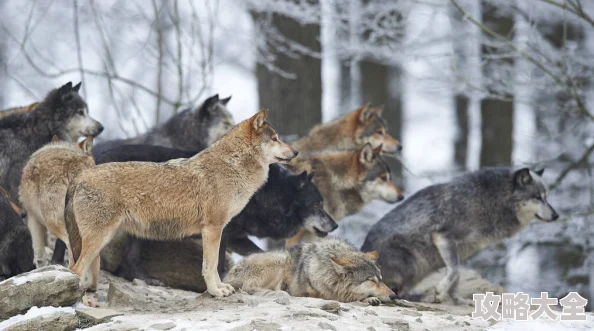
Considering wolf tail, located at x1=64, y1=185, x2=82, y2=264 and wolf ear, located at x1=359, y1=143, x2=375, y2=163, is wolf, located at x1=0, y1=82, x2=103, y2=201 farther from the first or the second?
wolf ear, located at x1=359, y1=143, x2=375, y2=163

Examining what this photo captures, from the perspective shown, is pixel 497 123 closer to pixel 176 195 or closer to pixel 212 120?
pixel 212 120

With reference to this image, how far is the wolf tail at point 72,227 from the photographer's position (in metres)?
6.56

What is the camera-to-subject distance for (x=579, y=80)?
46.3 feet

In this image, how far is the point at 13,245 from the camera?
7.27 meters

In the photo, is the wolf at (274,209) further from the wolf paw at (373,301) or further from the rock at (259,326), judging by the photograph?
the rock at (259,326)

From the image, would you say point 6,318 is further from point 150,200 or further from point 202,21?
point 202,21

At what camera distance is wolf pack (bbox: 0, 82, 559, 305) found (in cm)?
678

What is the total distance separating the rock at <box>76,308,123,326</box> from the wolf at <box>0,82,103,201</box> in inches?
127

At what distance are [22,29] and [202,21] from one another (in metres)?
3.97

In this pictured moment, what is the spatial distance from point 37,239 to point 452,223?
4.36 metres

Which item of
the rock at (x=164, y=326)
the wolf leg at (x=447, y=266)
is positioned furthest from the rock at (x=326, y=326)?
the wolf leg at (x=447, y=266)

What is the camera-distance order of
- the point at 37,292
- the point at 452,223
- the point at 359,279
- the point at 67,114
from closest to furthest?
the point at 37,292, the point at 359,279, the point at 452,223, the point at 67,114

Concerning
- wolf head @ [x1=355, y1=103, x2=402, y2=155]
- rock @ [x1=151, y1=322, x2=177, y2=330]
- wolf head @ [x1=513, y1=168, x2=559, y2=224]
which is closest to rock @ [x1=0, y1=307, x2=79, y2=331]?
rock @ [x1=151, y1=322, x2=177, y2=330]

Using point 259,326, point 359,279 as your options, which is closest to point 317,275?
point 359,279
